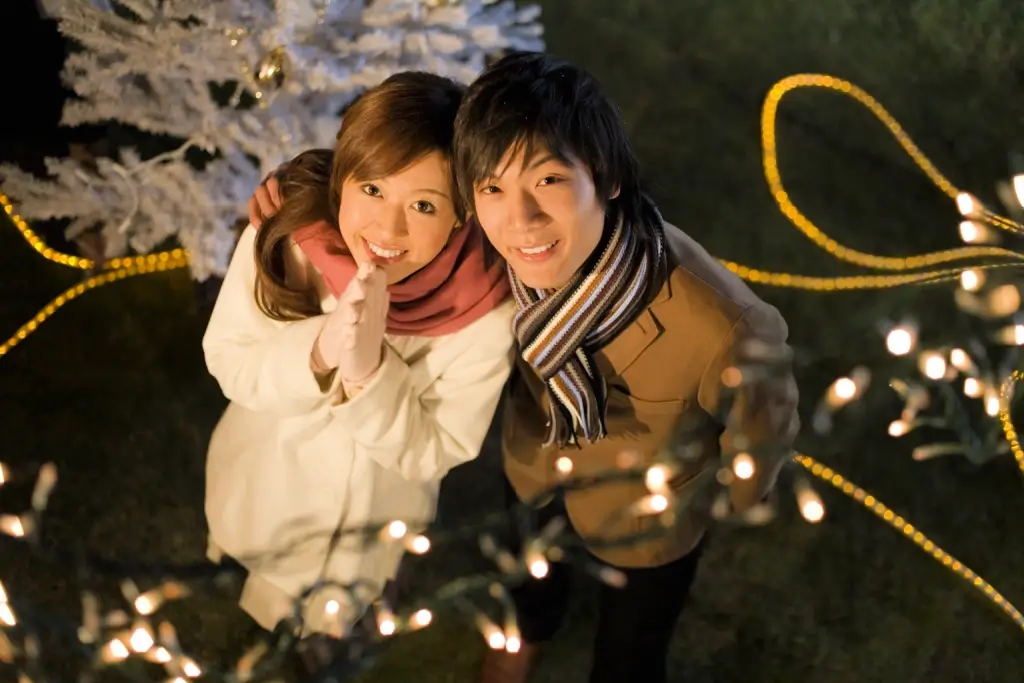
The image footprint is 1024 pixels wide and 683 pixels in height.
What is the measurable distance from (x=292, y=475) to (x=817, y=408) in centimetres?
102

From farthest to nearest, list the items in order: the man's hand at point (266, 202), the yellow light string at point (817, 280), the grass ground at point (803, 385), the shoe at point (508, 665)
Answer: the yellow light string at point (817, 280), the grass ground at point (803, 385), the shoe at point (508, 665), the man's hand at point (266, 202)

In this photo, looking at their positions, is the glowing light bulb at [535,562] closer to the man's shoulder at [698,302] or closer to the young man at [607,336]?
the young man at [607,336]

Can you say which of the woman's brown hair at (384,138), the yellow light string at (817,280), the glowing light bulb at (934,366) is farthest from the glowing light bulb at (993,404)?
the yellow light string at (817,280)

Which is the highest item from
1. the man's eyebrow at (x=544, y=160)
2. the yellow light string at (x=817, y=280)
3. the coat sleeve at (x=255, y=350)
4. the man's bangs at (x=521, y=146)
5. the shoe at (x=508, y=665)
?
the man's bangs at (x=521, y=146)

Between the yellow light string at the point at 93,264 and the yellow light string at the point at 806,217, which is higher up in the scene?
the yellow light string at the point at 93,264

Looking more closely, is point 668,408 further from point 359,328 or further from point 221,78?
point 221,78

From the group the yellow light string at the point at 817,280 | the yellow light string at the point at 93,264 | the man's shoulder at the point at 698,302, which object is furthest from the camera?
the yellow light string at the point at 817,280

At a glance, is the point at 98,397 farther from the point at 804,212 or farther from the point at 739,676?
the point at 804,212

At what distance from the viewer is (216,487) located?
1.33 meters

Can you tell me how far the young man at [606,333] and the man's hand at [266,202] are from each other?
289 mm

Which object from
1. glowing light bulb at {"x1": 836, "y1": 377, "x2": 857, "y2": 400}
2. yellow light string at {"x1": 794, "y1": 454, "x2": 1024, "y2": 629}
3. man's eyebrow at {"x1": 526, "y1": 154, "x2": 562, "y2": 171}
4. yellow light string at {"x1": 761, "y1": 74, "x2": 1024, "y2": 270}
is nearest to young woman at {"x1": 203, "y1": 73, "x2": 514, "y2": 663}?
man's eyebrow at {"x1": 526, "y1": 154, "x2": 562, "y2": 171}

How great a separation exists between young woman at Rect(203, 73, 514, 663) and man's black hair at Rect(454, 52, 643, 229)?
61mm

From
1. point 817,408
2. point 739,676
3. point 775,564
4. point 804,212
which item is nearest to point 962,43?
point 804,212

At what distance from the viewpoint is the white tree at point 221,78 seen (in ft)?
3.84
